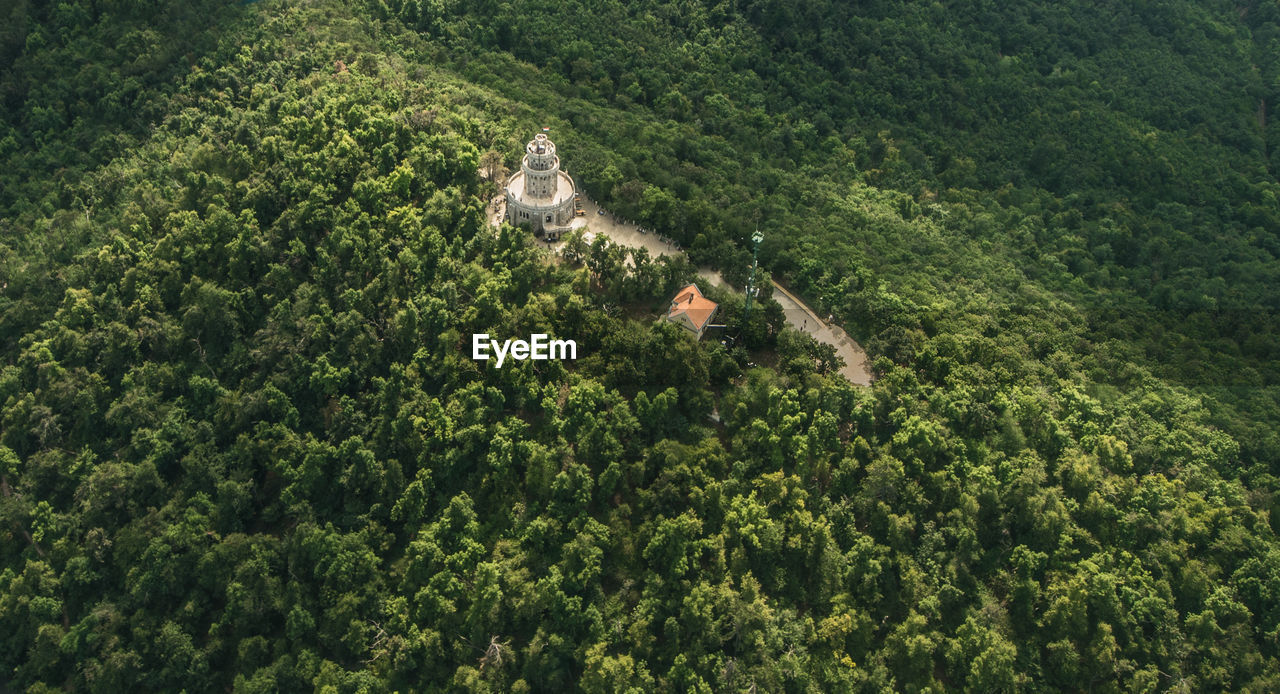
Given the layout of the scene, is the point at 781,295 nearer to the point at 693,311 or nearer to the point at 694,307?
the point at 694,307

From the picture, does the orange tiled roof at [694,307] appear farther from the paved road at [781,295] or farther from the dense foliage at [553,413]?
the paved road at [781,295]

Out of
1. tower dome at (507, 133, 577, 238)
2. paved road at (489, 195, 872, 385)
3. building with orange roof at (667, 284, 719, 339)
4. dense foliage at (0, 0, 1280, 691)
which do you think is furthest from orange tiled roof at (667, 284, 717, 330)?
tower dome at (507, 133, 577, 238)

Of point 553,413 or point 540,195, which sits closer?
point 553,413

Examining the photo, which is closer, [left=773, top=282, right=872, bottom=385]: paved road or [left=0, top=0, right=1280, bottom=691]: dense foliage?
[left=0, top=0, right=1280, bottom=691]: dense foliage

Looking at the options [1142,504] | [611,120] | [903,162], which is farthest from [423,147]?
[1142,504]

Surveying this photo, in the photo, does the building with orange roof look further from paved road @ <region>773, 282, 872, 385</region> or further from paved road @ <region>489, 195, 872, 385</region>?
paved road @ <region>773, 282, 872, 385</region>

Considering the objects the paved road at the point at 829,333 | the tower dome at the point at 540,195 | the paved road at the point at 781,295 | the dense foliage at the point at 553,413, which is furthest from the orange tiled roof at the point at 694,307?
the tower dome at the point at 540,195

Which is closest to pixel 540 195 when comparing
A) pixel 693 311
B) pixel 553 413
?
pixel 693 311
